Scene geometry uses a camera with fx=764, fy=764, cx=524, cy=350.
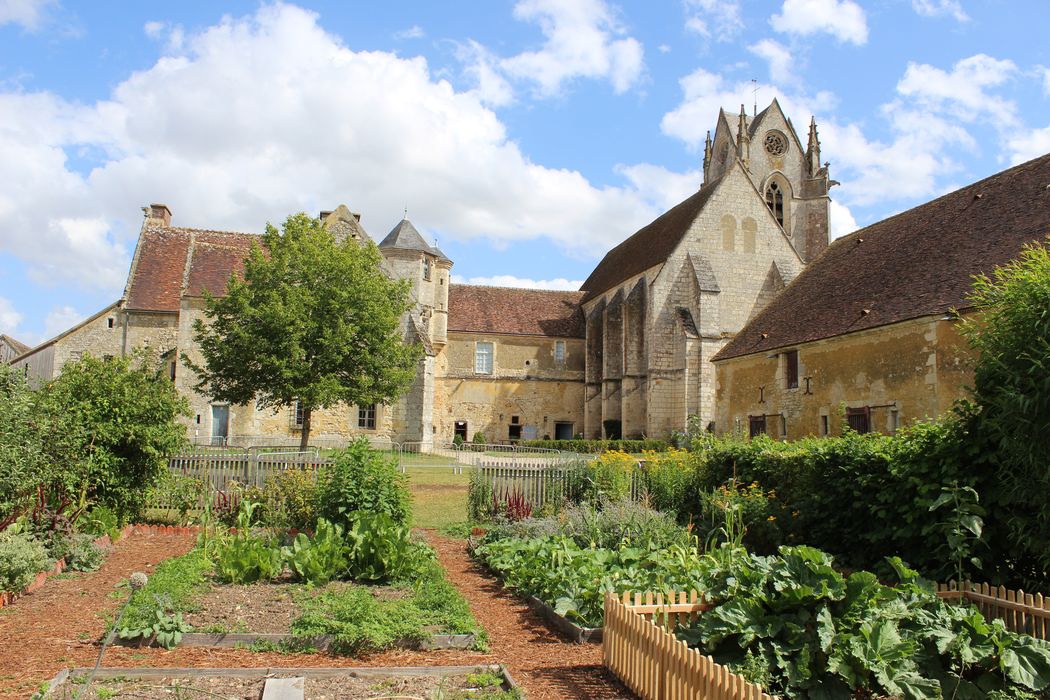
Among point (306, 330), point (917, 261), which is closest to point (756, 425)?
point (917, 261)

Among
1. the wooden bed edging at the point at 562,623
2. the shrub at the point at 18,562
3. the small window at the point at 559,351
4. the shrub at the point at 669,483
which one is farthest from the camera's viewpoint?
the small window at the point at 559,351

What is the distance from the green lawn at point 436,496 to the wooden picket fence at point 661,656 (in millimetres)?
5681

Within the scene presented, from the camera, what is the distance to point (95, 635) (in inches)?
260

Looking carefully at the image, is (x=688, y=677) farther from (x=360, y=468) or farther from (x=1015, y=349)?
(x=360, y=468)

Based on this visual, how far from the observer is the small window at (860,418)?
18.6m

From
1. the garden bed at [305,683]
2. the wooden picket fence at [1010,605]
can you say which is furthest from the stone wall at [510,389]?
the garden bed at [305,683]

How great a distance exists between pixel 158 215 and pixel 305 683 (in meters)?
37.9

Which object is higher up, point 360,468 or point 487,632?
point 360,468

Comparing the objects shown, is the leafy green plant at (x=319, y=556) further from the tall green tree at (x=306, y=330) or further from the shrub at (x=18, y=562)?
the tall green tree at (x=306, y=330)

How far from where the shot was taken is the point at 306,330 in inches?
923

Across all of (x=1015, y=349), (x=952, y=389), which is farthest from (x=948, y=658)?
(x=952, y=389)

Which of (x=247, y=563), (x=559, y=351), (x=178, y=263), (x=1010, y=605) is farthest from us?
(x=559, y=351)

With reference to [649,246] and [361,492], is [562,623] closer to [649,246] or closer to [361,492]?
[361,492]

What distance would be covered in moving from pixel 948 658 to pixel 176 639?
19.2 feet
